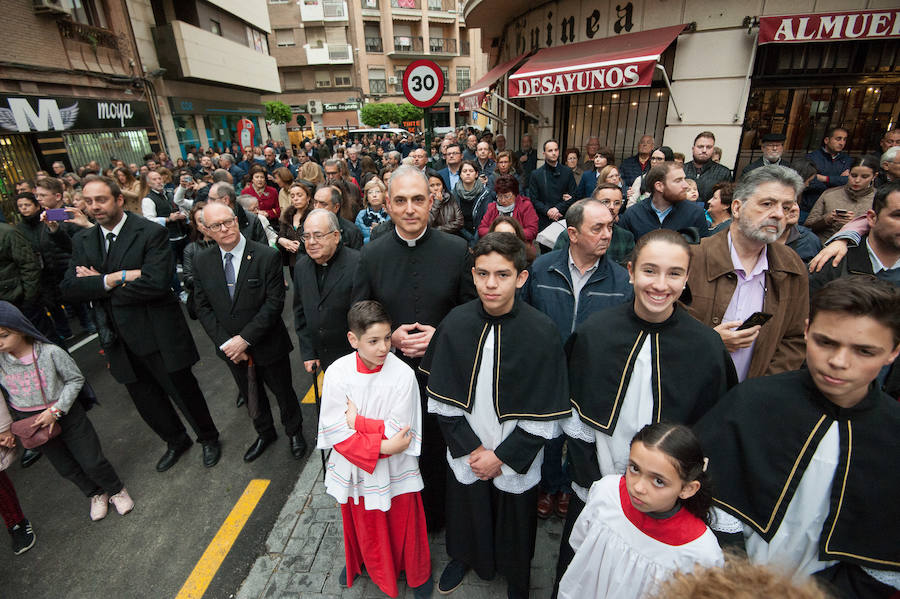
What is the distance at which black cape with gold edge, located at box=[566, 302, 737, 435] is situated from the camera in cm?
194

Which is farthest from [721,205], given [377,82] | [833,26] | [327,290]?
[377,82]

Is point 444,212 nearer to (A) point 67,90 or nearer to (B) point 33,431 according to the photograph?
(B) point 33,431

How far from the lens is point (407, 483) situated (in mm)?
2482

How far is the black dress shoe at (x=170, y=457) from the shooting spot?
3.85 metres

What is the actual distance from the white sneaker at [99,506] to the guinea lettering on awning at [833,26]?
10.1m

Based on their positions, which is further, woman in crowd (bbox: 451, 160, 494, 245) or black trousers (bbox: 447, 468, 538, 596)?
woman in crowd (bbox: 451, 160, 494, 245)

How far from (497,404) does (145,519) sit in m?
3.18

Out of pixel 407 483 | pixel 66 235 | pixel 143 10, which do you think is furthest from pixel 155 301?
pixel 143 10

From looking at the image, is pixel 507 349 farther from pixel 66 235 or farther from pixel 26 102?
pixel 26 102

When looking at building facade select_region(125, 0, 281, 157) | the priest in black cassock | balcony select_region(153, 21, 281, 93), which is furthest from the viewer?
balcony select_region(153, 21, 281, 93)

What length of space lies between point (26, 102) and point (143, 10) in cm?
890

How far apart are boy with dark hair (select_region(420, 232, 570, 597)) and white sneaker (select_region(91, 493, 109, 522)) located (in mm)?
2960

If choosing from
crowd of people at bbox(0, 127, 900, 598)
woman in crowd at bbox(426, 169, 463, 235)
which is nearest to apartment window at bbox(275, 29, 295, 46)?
woman in crowd at bbox(426, 169, 463, 235)

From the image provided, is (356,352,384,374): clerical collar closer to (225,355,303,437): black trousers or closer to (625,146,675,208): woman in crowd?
(225,355,303,437): black trousers
